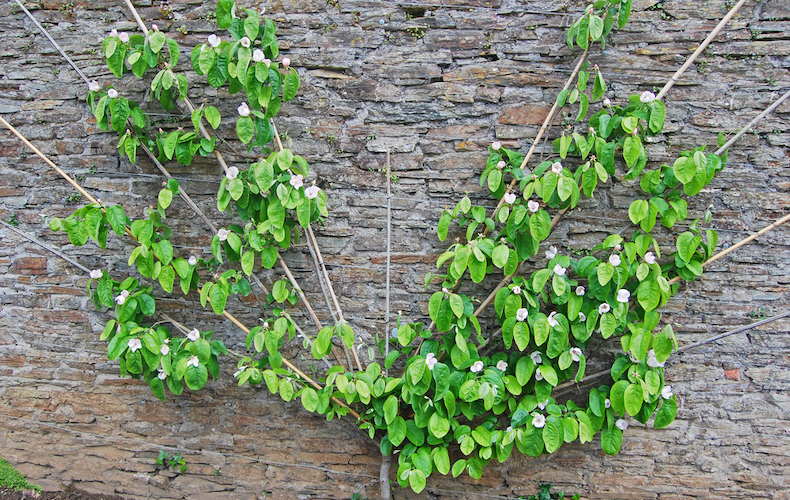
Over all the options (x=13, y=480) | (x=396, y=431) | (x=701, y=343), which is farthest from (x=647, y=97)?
(x=13, y=480)

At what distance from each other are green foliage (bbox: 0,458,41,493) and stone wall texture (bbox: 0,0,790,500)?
0.85ft

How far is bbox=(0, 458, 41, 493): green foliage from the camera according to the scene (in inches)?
101

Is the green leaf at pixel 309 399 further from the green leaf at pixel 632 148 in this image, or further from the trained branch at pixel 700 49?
the trained branch at pixel 700 49

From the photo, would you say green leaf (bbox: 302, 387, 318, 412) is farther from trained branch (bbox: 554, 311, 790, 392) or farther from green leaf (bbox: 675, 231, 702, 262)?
green leaf (bbox: 675, 231, 702, 262)

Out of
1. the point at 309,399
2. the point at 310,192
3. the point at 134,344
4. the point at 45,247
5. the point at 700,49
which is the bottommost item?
the point at 309,399

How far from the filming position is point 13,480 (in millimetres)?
2572

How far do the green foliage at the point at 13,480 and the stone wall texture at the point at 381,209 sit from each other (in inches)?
10.2

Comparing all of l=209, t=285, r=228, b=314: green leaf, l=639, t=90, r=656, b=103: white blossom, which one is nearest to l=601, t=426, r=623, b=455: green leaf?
l=639, t=90, r=656, b=103: white blossom

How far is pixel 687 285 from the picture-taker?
2.17 metres

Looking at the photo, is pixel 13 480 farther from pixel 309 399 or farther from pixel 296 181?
pixel 296 181

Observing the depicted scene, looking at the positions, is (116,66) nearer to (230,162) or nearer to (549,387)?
(230,162)

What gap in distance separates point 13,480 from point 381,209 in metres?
2.36

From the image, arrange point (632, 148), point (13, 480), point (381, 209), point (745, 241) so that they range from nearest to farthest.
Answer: point (632, 148) < point (745, 241) < point (381, 209) < point (13, 480)

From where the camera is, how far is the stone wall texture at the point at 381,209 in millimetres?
2084
